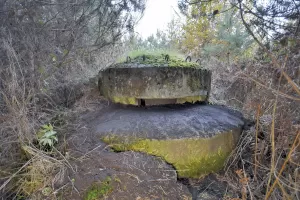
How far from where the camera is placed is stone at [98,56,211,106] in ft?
9.99

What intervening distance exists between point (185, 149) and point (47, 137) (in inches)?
62.0

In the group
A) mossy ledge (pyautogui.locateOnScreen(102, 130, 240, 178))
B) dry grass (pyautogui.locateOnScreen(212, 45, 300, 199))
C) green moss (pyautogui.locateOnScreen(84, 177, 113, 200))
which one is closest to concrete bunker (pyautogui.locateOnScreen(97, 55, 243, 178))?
mossy ledge (pyautogui.locateOnScreen(102, 130, 240, 178))

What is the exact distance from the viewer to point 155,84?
3.04 metres

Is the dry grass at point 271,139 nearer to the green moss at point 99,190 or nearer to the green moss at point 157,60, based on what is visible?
the green moss at point 157,60

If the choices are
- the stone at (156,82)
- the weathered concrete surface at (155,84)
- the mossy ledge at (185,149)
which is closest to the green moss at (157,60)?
the stone at (156,82)

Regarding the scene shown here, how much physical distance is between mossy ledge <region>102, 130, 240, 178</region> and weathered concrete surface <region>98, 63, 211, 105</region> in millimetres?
753

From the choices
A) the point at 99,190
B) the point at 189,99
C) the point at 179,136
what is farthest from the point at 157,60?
the point at 99,190

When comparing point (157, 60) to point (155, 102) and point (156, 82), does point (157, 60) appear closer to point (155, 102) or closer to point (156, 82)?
point (156, 82)

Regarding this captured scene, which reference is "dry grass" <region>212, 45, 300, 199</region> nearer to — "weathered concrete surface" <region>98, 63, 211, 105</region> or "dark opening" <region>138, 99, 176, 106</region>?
"weathered concrete surface" <region>98, 63, 211, 105</region>

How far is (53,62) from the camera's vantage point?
345 centimetres

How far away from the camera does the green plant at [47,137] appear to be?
238 cm

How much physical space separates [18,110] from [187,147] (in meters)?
1.92

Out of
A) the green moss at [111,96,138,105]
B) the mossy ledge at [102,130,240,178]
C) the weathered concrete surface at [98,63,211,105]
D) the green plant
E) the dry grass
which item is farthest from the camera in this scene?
the green moss at [111,96,138,105]

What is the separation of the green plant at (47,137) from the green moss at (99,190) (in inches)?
27.5
